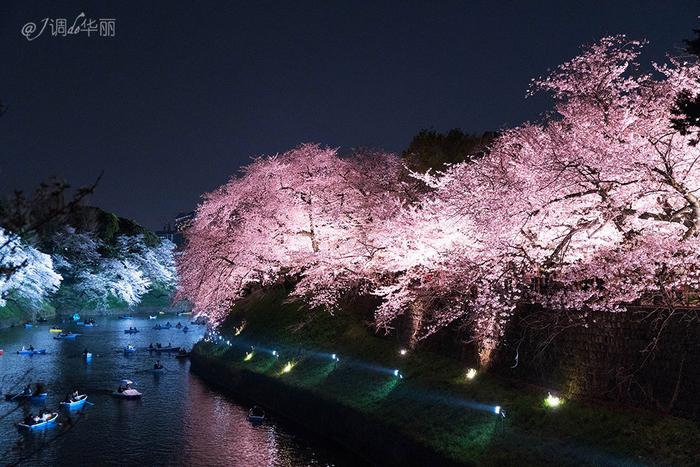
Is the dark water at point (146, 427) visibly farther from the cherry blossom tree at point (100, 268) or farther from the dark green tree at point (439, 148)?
the cherry blossom tree at point (100, 268)

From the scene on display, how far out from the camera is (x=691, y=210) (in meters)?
13.4

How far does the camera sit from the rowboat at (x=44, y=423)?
69.6 feet

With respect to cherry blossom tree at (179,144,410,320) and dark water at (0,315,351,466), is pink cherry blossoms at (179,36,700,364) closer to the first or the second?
cherry blossom tree at (179,144,410,320)

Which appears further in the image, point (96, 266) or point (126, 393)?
point (96, 266)

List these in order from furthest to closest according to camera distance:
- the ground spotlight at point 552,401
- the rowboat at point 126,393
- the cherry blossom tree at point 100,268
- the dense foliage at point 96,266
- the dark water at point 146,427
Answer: the cherry blossom tree at point 100,268 → the dense foliage at point 96,266 → the rowboat at point 126,393 → the dark water at point 146,427 → the ground spotlight at point 552,401

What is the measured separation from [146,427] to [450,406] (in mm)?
11985

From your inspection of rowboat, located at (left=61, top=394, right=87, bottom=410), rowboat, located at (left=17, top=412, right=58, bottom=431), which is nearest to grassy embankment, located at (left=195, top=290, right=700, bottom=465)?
rowboat, located at (left=61, top=394, right=87, bottom=410)

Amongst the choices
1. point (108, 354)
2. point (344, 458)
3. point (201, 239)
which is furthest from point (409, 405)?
point (108, 354)

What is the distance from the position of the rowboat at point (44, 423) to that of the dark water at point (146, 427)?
0.31 meters

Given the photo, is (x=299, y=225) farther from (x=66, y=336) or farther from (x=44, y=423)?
(x=66, y=336)

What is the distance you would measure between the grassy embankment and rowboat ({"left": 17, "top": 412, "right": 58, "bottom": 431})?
8581 mm

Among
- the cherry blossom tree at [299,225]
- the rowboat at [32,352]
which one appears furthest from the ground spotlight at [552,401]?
the rowboat at [32,352]

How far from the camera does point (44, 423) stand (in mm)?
21922

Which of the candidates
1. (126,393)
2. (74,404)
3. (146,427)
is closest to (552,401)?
(146,427)
